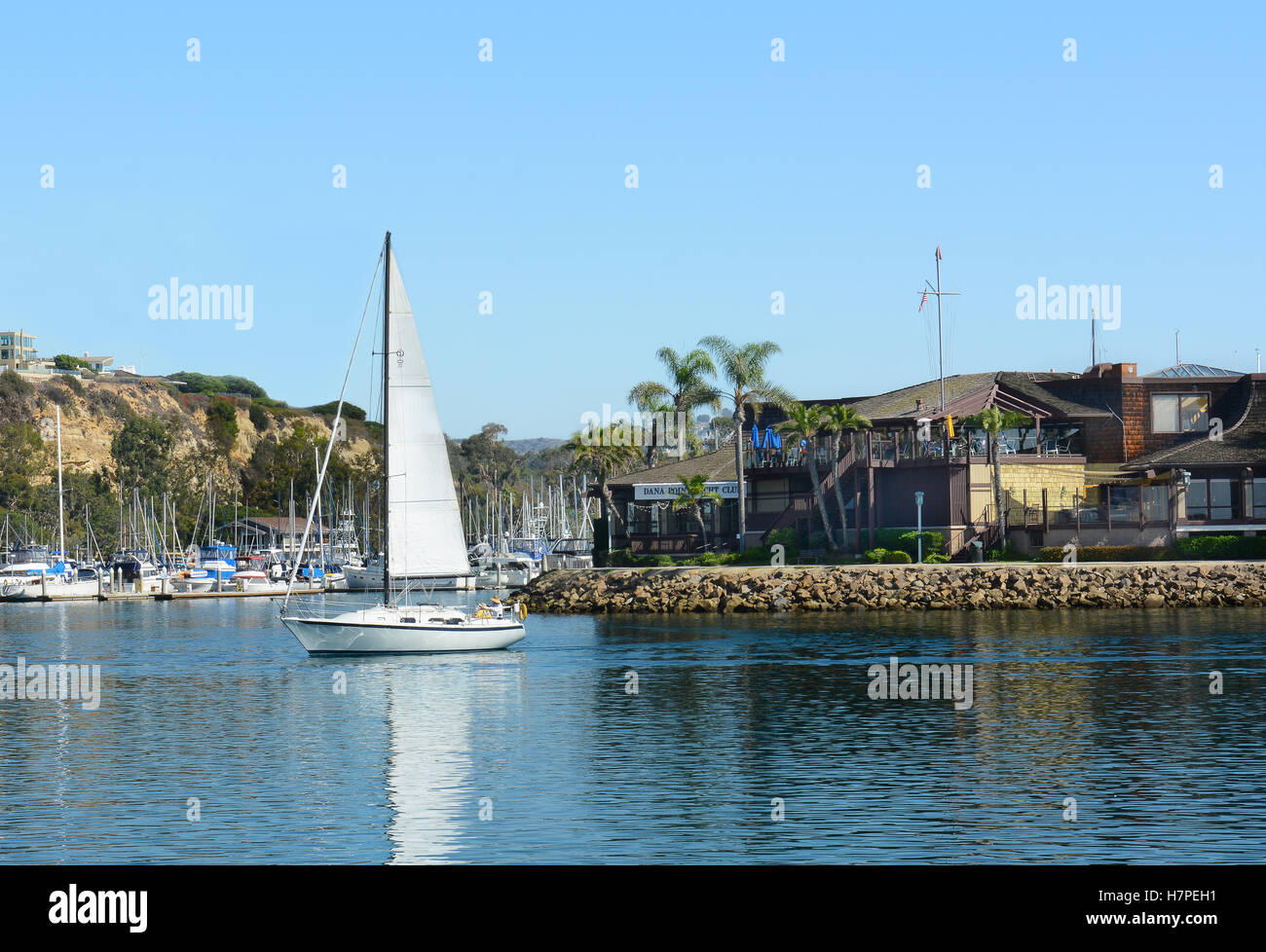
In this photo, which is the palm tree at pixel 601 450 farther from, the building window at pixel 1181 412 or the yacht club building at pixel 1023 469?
the building window at pixel 1181 412

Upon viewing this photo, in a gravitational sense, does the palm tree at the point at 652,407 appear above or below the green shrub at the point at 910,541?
above

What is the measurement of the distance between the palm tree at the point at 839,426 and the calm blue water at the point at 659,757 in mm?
24397

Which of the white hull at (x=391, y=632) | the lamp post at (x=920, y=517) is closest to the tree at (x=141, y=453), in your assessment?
the lamp post at (x=920, y=517)

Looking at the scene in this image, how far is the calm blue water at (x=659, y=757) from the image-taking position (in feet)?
66.8

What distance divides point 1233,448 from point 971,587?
18215 mm

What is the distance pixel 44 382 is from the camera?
195 m

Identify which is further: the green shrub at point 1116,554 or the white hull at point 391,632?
the green shrub at point 1116,554

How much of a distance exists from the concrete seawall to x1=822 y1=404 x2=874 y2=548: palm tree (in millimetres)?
5265

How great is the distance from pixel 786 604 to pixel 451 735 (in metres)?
40.5

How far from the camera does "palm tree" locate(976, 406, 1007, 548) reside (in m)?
72.0

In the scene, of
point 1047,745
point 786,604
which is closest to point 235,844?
point 1047,745
